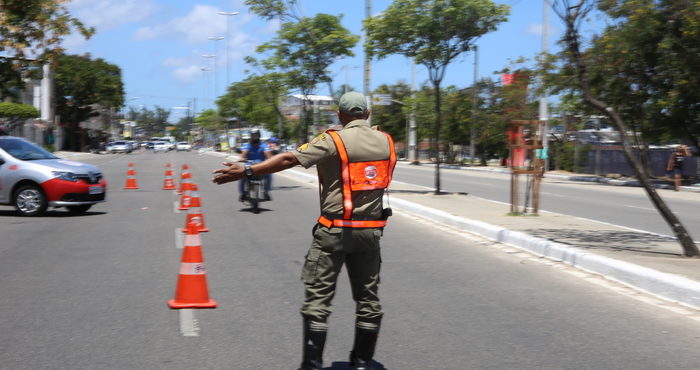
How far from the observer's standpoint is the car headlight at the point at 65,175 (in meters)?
14.1

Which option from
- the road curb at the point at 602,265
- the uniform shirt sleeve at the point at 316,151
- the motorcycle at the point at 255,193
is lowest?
the road curb at the point at 602,265

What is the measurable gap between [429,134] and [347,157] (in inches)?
2051

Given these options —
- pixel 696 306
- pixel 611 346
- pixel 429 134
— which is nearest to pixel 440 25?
pixel 696 306

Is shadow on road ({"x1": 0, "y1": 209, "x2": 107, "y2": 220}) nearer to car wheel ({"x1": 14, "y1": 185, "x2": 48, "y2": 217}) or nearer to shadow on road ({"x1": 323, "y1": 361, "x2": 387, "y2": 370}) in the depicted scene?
car wheel ({"x1": 14, "y1": 185, "x2": 48, "y2": 217})

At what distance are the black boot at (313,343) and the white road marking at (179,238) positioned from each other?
21.2 feet

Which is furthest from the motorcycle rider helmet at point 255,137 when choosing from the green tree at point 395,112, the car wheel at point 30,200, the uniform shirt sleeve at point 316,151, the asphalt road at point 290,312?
the green tree at point 395,112

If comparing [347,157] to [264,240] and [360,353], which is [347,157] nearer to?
[360,353]

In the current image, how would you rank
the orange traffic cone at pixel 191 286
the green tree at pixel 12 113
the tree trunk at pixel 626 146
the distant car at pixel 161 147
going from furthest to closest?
the distant car at pixel 161 147
the green tree at pixel 12 113
the tree trunk at pixel 626 146
the orange traffic cone at pixel 191 286

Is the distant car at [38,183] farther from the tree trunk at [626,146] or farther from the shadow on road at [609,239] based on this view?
the tree trunk at [626,146]

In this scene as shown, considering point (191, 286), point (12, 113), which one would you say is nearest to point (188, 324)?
point (191, 286)

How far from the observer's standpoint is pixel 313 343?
14.6 feet

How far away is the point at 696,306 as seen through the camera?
6.93 meters

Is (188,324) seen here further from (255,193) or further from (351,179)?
(255,193)

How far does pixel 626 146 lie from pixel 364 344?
20.2 feet
